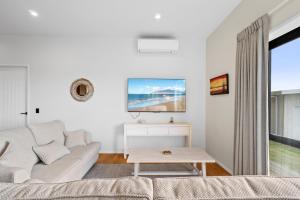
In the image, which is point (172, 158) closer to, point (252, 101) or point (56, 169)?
point (252, 101)

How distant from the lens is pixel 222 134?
3111 millimetres

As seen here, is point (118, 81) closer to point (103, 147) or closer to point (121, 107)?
point (121, 107)

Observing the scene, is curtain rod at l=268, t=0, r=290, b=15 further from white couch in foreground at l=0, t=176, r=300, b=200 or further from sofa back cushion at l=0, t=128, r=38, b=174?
sofa back cushion at l=0, t=128, r=38, b=174

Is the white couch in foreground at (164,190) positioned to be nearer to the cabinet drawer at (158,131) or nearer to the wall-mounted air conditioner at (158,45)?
the cabinet drawer at (158,131)

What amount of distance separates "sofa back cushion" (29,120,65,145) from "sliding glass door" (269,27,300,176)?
3.00m

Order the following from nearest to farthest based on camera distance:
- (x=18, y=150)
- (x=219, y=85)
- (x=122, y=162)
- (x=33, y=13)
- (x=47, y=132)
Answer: (x=18, y=150) < (x=47, y=132) < (x=33, y=13) < (x=219, y=85) < (x=122, y=162)

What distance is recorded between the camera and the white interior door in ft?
12.5

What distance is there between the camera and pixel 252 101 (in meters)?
2.10

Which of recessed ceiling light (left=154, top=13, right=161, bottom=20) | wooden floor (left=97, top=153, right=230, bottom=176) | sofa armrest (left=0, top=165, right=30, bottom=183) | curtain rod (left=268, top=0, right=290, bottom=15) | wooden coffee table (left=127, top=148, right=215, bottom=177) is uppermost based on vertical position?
recessed ceiling light (left=154, top=13, right=161, bottom=20)

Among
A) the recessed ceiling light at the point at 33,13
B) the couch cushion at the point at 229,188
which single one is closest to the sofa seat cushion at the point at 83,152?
the couch cushion at the point at 229,188

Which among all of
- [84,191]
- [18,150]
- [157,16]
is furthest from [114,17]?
[84,191]

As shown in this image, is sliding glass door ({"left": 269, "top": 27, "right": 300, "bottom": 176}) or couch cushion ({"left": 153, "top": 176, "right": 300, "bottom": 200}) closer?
couch cushion ({"left": 153, "top": 176, "right": 300, "bottom": 200})

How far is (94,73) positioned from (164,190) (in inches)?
145

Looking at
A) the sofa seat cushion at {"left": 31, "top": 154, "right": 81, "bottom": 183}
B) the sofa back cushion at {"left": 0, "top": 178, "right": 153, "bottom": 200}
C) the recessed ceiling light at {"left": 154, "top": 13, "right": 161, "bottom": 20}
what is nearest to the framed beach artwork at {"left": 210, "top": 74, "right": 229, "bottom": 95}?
the recessed ceiling light at {"left": 154, "top": 13, "right": 161, "bottom": 20}
